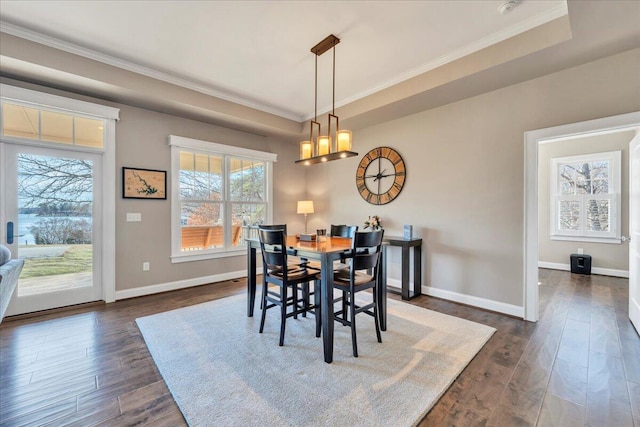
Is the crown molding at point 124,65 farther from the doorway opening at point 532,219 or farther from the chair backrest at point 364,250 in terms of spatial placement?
the doorway opening at point 532,219

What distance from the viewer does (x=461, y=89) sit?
10.6 ft

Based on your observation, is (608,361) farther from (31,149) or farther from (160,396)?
(31,149)

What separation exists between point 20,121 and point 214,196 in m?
2.33

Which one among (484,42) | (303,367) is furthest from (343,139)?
(303,367)

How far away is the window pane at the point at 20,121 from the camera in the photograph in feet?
9.73

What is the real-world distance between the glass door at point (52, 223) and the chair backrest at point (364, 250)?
339 centimetres

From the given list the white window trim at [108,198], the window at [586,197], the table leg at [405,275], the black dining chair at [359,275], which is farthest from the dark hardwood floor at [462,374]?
the window at [586,197]

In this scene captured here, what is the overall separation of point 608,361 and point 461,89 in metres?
2.93

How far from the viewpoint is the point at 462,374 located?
2021mm

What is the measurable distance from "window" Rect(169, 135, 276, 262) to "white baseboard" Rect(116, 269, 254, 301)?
1.13 ft

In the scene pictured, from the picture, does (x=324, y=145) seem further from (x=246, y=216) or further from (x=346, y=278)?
(x=246, y=216)

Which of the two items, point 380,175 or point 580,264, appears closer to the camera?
point 380,175

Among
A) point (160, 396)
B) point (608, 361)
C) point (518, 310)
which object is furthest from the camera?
point (518, 310)

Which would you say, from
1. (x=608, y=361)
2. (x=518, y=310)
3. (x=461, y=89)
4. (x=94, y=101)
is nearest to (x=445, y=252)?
(x=518, y=310)
